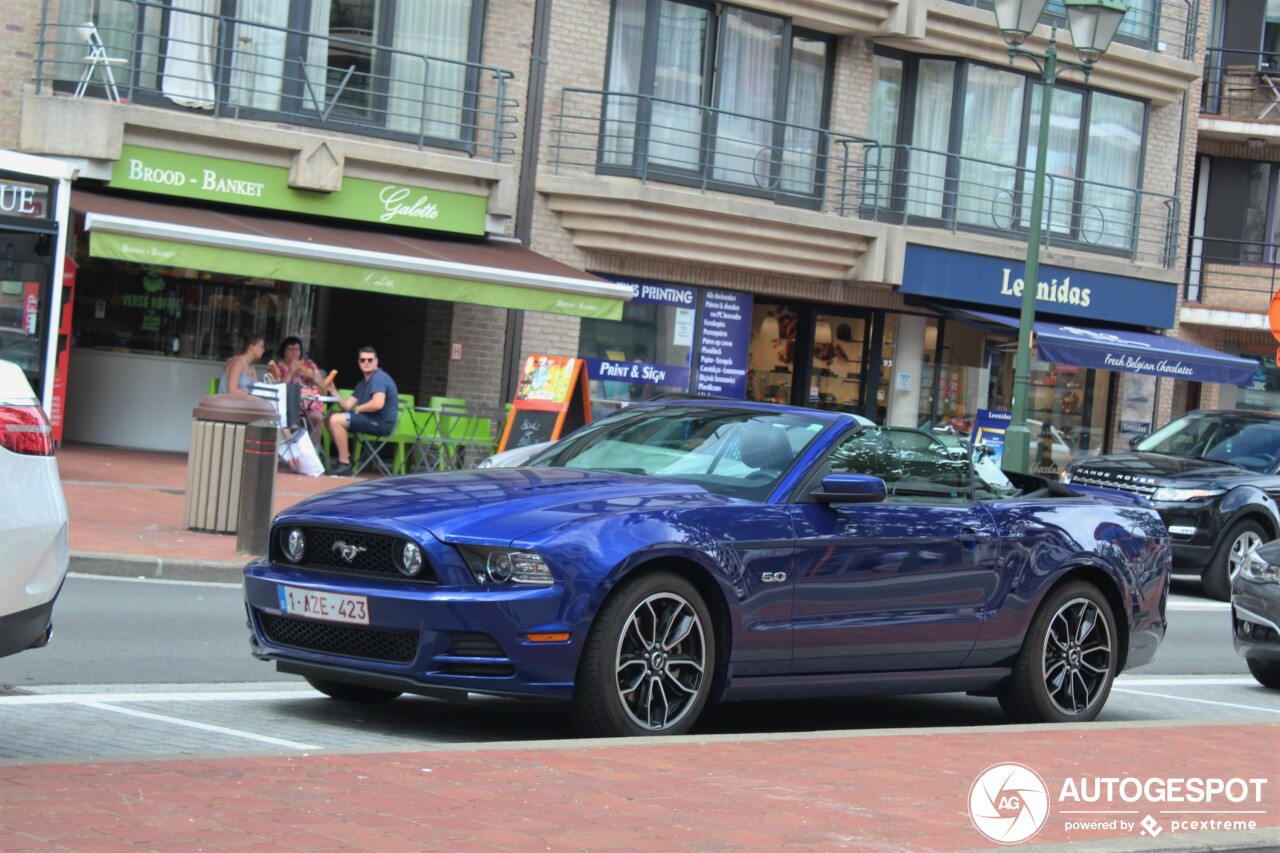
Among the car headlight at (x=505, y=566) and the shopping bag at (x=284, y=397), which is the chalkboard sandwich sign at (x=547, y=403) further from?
the car headlight at (x=505, y=566)

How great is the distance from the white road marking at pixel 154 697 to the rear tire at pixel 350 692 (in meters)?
0.30

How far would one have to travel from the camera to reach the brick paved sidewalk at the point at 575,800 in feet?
16.5

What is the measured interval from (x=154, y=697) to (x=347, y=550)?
1.45 m

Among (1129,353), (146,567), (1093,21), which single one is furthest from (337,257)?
(1129,353)

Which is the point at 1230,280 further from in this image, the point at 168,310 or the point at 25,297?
the point at 25,297

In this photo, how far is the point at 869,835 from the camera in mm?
5617

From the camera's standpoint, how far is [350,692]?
7.86 metres

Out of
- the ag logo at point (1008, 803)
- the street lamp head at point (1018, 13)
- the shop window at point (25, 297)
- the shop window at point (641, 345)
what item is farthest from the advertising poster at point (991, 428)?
the ag logo at point (1008, 803)

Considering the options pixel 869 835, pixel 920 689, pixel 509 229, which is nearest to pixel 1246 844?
pixel 869 835

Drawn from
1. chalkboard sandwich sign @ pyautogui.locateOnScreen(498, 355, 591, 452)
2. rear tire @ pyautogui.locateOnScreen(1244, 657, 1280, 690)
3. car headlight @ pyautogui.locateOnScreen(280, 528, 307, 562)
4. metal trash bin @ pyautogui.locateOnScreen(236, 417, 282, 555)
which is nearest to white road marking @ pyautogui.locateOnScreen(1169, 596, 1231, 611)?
rear tire @ pyautogui.locateOnScreen(1244, 657, 1280, 690)

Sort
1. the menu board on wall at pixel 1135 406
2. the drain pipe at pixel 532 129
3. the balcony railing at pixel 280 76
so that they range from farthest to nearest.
Answer: 1. the menu board on wall at pixel 1135 406
2. the drain pipe at pixel 532 129
3. the balcony railing at pixel 280 76

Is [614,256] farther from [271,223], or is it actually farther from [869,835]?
[869,835]

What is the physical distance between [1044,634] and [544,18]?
15640mm

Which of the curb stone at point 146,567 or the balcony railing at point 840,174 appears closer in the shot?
the curb stone at point 146,567
